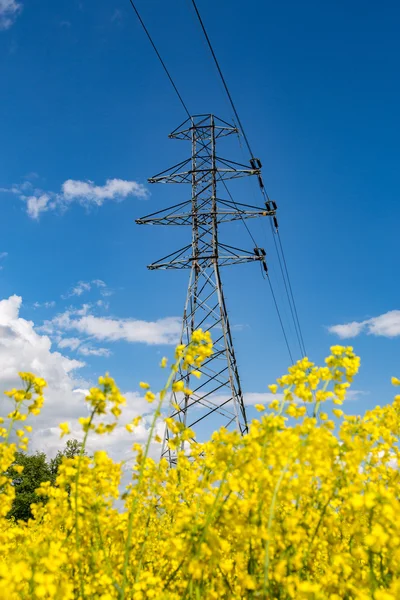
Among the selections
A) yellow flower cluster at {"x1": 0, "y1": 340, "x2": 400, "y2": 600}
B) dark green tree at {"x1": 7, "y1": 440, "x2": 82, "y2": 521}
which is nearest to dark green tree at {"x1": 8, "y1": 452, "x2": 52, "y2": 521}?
dark green tree at {"x1": 7, "y1": 440, "x2": 82, "y2": 521}

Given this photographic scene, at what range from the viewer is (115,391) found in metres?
2.22

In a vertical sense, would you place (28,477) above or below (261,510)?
above

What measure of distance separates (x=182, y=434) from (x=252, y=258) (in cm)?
958

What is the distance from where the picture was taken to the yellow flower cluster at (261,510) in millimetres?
1927

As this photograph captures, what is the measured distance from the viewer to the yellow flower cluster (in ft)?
6.32

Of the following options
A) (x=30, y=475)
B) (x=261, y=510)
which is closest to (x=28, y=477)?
(x=30, y=475)

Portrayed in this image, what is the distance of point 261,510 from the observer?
7.31 feet

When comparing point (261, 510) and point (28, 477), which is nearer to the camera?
point (261, 510)

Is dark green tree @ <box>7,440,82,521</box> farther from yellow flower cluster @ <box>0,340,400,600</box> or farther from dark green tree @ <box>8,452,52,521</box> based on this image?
yellow flower cluster @ <box>0,340,400,600</box>

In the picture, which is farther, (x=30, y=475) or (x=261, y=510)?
(x=30, y=475)

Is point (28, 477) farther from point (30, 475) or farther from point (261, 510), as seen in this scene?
point (261, 510)

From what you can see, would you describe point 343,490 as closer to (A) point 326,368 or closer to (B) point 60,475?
(A) point 326,368

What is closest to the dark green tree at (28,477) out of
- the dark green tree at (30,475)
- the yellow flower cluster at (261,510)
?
the dark green tree at (30,475)

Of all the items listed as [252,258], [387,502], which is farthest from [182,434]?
[252,258]
